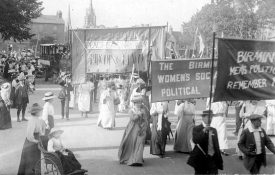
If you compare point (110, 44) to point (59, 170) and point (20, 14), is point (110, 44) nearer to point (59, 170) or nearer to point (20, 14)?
point (59, 170)

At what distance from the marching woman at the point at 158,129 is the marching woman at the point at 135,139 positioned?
23.4 inches

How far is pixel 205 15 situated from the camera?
5206 cm

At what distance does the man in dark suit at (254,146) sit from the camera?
6.40m

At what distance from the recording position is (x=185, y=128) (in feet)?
32.7

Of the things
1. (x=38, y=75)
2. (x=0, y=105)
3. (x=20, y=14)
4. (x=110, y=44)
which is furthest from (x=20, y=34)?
(x=110, y=44)

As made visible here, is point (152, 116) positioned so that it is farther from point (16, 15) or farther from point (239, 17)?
point (239, 17)

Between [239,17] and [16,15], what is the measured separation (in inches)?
962

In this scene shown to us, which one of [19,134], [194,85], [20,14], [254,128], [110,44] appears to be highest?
[20,14]

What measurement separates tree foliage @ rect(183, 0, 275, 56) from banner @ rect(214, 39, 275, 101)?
3423 cm

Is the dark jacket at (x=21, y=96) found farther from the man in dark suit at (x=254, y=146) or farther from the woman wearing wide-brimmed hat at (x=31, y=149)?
the man in dark suit at (x=254, y=146)

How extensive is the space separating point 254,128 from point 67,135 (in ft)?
21.4

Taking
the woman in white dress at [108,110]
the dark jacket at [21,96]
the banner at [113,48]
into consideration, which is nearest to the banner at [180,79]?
the banner at [113,48]

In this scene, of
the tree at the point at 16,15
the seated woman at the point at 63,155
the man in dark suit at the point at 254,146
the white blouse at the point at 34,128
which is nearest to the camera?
the man in dark suit at the point at 254,146

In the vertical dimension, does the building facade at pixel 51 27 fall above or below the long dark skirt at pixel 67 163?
above
